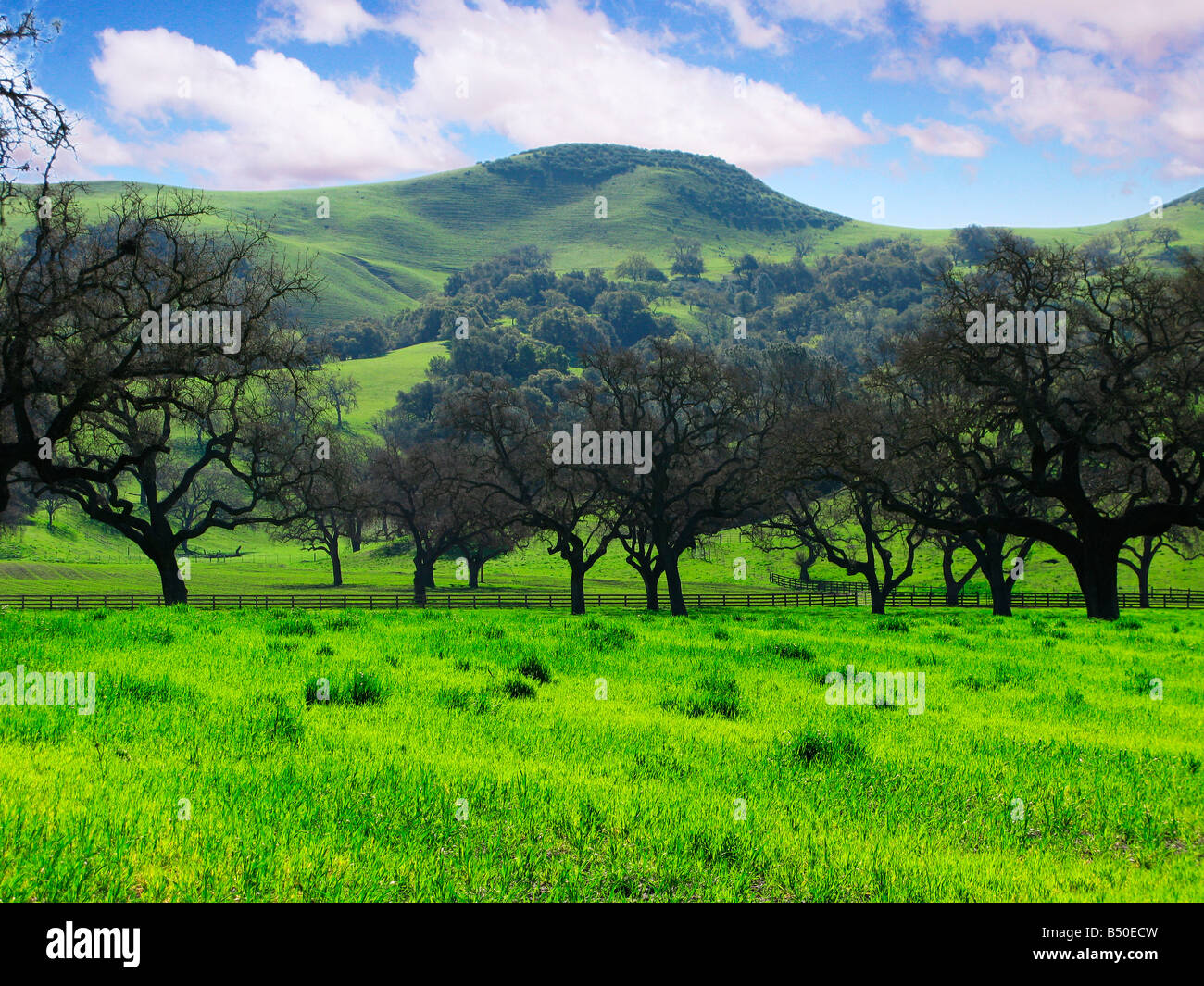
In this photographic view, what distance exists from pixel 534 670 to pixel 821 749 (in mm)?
4799

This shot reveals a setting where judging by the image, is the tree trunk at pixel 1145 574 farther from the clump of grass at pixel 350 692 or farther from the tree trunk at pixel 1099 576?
the clump of grass at pixel 350 692

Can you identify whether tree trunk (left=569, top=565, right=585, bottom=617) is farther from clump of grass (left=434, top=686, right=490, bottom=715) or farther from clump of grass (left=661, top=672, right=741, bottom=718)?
clump of grass (left=434, top=686, right=490, bottom=715)

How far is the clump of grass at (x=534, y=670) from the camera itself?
35.4 ft

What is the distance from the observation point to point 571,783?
5.91 m

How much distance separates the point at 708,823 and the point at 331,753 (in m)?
3.03

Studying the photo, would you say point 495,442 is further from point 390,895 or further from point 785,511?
point 390,895

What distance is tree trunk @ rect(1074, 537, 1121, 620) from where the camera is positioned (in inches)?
1253

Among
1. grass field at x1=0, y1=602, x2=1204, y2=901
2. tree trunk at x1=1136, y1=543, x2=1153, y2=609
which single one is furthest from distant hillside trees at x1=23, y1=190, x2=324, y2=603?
tree trunk at x1=1136, y1=543, x2=1153, y2=609

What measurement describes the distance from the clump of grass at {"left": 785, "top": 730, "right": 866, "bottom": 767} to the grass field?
0.12 ft

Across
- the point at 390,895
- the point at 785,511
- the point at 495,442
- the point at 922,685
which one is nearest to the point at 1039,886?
the point at 390,895

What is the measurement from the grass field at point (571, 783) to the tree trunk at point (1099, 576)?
2257 cm

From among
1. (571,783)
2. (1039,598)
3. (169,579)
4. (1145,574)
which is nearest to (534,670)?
(571,783)

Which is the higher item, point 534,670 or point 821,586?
point 534,670

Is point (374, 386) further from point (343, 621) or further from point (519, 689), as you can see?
point (519, 689)
